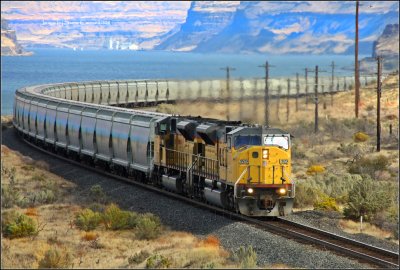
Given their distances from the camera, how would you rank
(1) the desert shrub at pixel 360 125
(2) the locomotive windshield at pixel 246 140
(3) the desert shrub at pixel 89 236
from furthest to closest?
(1) the desert shrub at pixel 360 125 < (2) the locomotive windshield at pixel 246 140 < (3) the desert shrub at pixel 89 236

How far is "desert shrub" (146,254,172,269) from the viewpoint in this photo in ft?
65.4

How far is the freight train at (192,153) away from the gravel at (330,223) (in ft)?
3.23

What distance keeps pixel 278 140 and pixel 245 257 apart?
789 centimetres

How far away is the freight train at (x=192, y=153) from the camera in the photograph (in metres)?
27.5

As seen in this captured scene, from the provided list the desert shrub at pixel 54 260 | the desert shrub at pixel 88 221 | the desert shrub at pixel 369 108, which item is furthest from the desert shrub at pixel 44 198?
the desert shrub at pixel 369 108

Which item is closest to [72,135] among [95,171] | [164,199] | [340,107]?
[95,171]

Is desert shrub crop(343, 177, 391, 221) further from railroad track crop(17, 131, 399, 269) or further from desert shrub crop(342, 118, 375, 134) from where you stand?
desert shrub crop(342, 118, 375, 134)

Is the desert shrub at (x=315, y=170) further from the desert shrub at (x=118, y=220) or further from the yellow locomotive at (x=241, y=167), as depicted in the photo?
the desert shrub at (x=118, y=220)

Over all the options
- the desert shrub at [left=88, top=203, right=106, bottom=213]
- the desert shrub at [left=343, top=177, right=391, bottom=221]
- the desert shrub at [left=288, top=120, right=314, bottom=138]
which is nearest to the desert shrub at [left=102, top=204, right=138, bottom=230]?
the desert shrub at [left=88, top=203, right=106, bottom=213]

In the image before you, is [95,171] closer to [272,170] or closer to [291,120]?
[272,170]

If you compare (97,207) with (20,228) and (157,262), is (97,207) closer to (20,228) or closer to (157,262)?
(20,228)

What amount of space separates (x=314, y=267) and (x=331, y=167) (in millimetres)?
28384

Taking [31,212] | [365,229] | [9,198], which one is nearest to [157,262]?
[365,229]

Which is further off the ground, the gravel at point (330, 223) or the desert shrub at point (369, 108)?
→ the gravel at point (330, 223)
